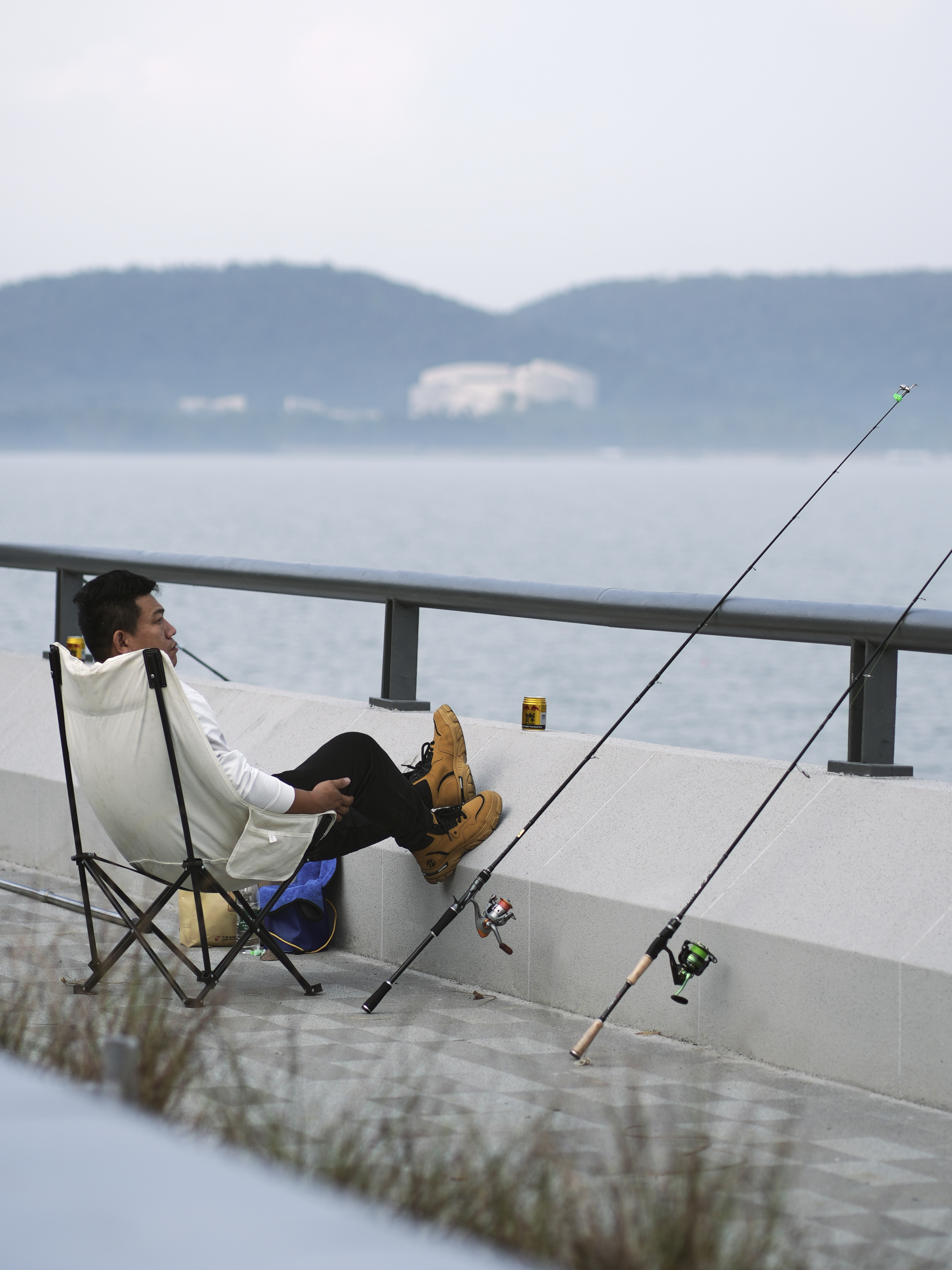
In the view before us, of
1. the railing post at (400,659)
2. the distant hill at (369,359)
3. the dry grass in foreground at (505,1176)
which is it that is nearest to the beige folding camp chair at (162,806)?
the railing post at (400,659)

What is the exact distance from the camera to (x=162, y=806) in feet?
16.5

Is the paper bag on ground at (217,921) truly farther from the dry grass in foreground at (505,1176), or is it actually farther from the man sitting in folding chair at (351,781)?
the dry grass in foreground at (505,1176)

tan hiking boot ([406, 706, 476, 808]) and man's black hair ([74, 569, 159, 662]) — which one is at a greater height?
man's black hair ([74, 569, 159, 662])

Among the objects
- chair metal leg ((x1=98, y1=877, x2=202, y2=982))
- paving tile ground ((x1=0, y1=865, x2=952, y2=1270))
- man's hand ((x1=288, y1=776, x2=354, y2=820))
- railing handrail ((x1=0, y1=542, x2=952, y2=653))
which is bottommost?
paving tile ground ((x1=0, y1=865, x2=952, y2=1270))

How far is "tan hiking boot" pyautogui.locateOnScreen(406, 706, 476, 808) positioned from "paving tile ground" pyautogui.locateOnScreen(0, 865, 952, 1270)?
573 mm

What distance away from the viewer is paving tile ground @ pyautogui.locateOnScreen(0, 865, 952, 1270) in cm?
340

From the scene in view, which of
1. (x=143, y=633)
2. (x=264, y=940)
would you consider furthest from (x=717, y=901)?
(x=143, y=633)

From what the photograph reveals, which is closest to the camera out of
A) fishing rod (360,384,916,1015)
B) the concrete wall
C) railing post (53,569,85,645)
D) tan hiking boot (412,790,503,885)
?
the concrete wall

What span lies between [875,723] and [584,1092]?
130cm

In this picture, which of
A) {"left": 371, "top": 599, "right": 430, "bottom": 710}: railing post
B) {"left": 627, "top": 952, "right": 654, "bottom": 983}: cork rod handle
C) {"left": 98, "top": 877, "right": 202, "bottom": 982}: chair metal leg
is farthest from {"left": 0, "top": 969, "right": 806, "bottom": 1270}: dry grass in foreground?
{"left": 371, "top": 599, "right": 430, "bottom": 710}: railing post

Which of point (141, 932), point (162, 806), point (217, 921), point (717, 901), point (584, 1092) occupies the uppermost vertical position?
point (162, 806)

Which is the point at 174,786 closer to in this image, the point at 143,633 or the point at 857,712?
the point at 143,633

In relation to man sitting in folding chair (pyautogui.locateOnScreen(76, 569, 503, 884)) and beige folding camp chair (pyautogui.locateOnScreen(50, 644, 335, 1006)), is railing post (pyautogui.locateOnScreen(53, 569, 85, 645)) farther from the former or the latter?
beige folding camp chair (pyautogui.locateOnScreen(50, 644, 335, 1006))

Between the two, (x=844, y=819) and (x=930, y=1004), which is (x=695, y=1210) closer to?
(x=930, y=1004)
